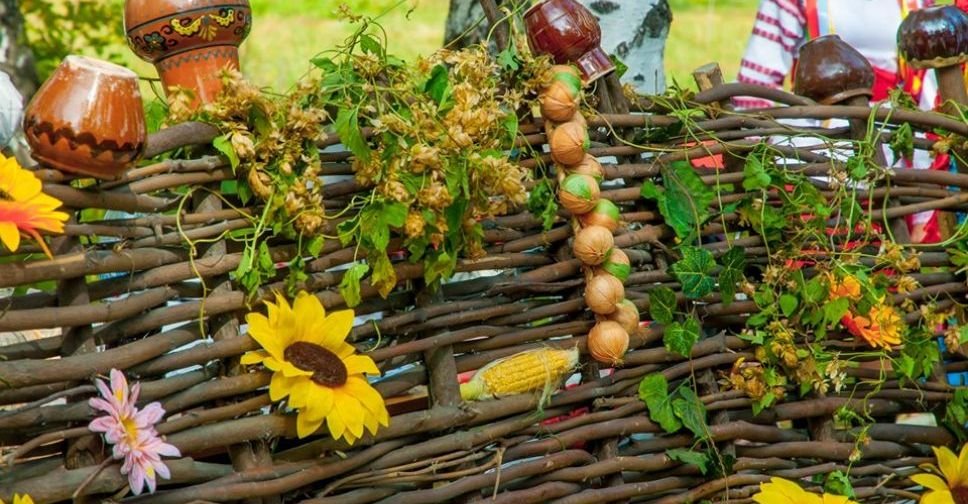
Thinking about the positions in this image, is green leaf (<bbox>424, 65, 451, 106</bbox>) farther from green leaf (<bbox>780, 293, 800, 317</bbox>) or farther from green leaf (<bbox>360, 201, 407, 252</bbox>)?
green leaf (<bbox>780, 293, 800, 317</bbox>)

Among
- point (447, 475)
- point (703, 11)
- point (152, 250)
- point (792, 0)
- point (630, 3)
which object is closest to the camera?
point (152, 250)

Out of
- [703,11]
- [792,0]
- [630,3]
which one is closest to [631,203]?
[630,3]

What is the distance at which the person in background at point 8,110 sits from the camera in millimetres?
1353

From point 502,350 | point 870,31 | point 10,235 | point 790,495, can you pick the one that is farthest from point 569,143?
point 870,31

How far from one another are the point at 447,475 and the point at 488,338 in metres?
0.19

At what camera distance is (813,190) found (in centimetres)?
171

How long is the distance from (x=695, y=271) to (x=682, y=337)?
0.30 ft

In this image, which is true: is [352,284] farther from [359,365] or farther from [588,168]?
[588,168]

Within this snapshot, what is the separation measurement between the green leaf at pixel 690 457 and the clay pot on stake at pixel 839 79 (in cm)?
48

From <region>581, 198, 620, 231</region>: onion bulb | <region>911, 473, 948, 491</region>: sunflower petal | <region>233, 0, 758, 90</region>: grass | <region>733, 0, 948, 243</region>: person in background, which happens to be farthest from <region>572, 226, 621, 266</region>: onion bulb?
<region>233, 0, 758, 90</region>: grass

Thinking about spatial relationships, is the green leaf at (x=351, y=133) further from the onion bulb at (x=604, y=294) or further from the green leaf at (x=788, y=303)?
the green leaf at (x=788, y=303)

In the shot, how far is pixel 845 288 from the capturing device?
1710 mm

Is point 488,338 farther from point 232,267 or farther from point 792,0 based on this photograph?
point 792,0

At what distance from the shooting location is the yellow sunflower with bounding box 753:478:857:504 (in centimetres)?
164
